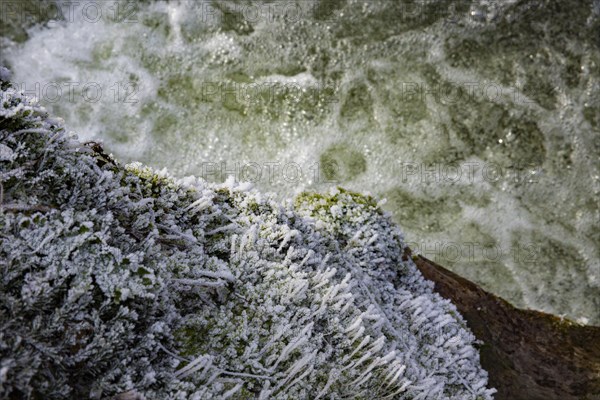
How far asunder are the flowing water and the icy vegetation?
3.96 meters

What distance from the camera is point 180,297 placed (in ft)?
10.3

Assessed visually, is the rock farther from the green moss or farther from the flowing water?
the flowing water

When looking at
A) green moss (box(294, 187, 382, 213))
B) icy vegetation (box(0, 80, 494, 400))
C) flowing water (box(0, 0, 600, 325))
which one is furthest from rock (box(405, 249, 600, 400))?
flowing water (box(0, 0, 600, 325))

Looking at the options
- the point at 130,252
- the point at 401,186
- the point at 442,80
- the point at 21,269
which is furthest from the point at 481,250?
the point at 21,269

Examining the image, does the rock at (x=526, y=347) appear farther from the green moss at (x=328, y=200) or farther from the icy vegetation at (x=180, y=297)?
the green moss at (x=328, y=200)

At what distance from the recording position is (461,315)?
487 centimetres

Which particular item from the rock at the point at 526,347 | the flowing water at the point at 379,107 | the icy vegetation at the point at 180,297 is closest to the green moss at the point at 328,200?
the icy vegetation at the point at 180,297

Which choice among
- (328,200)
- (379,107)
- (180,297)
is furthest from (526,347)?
(379,107)

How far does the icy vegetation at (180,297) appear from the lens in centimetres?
255

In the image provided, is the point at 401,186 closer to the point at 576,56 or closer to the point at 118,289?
the point at 576,56

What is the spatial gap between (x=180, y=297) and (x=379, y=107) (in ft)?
19.1

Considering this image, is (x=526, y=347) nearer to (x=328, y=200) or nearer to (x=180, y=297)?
(x=328, y=200)

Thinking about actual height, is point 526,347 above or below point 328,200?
below

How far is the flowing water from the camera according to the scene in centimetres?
813
